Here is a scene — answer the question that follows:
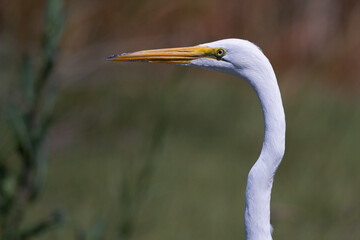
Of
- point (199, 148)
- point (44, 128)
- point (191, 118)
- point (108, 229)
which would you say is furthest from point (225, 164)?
point (44, 128)

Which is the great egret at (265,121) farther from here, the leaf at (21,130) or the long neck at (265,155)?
the leaf at (21,130)

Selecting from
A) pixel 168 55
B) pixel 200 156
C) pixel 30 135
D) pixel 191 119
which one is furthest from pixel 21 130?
pixel 191 119

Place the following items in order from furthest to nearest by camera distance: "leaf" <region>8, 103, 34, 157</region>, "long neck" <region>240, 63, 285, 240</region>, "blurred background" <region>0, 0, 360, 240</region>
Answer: "blurred background" <region>0, 0, 360, 240</region>, "leaf" <region>8, 103, 34, 157</region>, "long neck" <region>240, 63, 285, 240</region>

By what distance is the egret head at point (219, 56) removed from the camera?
877 mm

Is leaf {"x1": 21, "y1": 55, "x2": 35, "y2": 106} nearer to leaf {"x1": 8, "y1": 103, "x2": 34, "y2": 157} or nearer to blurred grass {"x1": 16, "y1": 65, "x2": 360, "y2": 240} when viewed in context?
leaf {"x1": 8, "y1": 103, "x2": 34, "y2": 157}

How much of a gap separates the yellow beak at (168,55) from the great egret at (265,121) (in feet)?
0.12

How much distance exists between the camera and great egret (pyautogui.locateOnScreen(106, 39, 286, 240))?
2.83 feet

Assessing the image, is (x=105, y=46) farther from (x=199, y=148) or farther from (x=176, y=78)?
(x=176, y=78)

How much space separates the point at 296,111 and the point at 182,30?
984 mm

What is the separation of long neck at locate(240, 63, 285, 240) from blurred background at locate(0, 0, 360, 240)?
53 centimetres

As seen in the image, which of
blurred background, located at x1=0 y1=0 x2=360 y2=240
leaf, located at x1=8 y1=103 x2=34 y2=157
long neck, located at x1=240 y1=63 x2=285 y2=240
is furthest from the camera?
blurred background, located at x1=0 y1=0 x2=360 y2=240

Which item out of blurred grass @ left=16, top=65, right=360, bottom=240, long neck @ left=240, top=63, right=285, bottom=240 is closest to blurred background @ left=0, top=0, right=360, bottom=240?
blurred grass @ left=16, top=65, right=360, bottom=240

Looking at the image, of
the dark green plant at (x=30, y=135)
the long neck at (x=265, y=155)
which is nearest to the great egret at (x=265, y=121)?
the long neck at (x=265, y=155)

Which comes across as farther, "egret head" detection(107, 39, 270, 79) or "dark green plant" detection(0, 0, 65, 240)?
"dark green plant" detection(0, 0, 65, 240)
